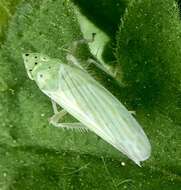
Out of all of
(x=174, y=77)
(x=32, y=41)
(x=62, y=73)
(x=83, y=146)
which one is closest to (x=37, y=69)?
(x=62, y=73)

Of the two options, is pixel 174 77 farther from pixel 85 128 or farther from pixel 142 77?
pixel 85 128

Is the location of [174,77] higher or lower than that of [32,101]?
higher

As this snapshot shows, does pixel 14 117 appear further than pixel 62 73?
No

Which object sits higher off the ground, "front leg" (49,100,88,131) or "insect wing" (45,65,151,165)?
Result: "insect wing" (45,65,151,165)

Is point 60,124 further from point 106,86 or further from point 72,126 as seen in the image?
point 106,86

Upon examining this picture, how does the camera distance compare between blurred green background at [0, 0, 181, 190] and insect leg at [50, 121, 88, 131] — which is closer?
blurred green background at [0, 0, 181, 190]

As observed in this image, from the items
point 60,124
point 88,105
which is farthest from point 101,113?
point 60,124
